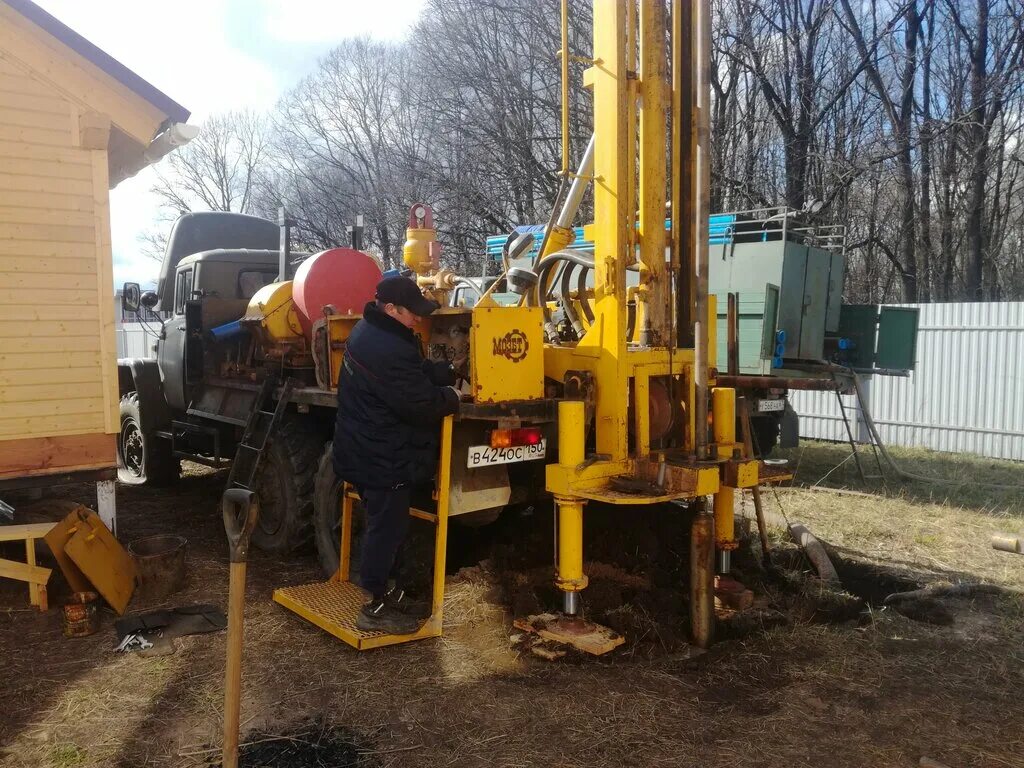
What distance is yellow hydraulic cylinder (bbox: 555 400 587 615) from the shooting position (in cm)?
420

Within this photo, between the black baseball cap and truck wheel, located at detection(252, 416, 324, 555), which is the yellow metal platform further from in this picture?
the black baseball cap

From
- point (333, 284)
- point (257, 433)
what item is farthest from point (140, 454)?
point (333, 284)

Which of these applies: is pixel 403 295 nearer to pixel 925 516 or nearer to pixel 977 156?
pixel 925 516

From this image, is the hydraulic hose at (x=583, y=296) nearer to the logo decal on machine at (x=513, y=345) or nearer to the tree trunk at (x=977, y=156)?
the logo decal on machine at (x=513, y=345)

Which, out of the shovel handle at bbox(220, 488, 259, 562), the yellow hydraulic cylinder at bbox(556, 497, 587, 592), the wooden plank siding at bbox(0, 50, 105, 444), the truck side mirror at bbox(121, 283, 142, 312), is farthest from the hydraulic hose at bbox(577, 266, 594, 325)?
the truck side mirror at bbox(121, 283, 142, 312)

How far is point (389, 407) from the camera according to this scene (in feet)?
14.1

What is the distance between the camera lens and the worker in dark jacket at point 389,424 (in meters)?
4.23

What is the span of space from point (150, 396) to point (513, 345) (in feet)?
18.1

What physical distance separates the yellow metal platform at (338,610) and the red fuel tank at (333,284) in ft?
7.45

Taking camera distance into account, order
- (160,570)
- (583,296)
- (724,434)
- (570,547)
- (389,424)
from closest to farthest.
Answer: (570,547)
(389,424)
(724,434)
(160,570)
(583,296)

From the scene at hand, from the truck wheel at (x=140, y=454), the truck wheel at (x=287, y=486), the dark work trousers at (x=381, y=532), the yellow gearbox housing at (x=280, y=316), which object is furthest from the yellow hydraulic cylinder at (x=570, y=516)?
the truck wheel at (x=140, y=454)

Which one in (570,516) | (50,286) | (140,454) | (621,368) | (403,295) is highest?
(50,286)

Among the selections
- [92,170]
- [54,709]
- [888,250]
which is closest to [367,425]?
[54,709]

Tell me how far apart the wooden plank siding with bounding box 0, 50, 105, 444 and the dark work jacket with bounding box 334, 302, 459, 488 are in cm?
274
